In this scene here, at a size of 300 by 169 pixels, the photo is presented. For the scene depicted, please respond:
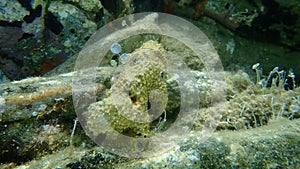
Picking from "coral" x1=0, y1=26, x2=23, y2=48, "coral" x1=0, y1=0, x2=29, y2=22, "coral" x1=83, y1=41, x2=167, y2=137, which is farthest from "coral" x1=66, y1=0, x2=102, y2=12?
"coral" x1=83, y1=41, x2=167, y2=137

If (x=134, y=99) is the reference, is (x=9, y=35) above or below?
above

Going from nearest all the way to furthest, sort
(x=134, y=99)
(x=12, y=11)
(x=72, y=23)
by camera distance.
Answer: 1. (x=134, y=99)
2. (x=12, y=11)
3. (x=72, y=23)

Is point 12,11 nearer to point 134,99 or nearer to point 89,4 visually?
point 89,4

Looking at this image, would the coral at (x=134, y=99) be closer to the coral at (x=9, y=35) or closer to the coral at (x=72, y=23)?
the coral at (x=72, y=23)

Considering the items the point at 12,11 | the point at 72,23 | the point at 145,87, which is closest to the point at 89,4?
the point at 72,23

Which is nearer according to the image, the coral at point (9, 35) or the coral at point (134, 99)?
the coral at point (134, 99)

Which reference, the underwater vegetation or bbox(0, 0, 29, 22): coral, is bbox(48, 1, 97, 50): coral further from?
bbox(0, 0, 29, 22): coral

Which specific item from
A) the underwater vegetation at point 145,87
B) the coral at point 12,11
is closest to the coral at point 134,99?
the underwater vegetation at point 145,87

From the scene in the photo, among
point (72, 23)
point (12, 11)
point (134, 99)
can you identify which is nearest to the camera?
point (134, 99)

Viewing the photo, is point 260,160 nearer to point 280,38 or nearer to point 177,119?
point 177,119

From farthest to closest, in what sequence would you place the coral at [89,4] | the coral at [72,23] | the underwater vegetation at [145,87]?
1. the coral at [89,4]
2. the coral at [72,23]
3. the underwater vegetation at [145,87]
